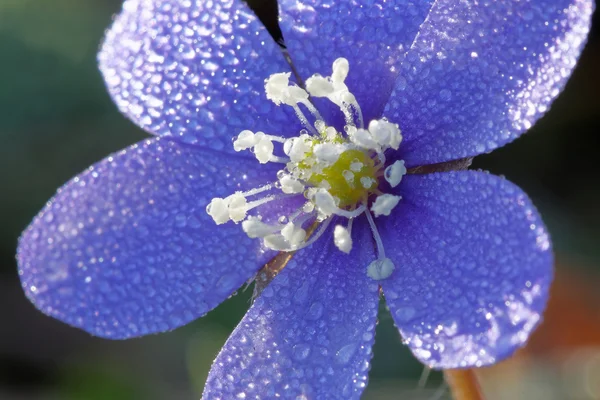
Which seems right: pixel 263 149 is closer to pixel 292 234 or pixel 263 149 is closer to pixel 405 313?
pixel 292 234

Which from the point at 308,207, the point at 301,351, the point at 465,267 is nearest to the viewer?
the point at 465,267

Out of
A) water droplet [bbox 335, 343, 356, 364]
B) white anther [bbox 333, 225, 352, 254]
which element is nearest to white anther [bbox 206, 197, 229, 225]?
white anther [bbox 333, 225, 352, 254]

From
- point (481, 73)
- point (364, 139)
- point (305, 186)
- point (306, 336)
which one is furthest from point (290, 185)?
point (481, 73)

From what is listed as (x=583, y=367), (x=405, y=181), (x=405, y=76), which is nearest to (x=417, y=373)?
(x=583, y=367)

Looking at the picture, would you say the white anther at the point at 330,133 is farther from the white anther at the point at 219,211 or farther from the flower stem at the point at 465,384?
the flower stem at the point at 465,384

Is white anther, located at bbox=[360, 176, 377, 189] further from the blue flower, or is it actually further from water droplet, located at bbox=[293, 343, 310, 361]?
water droplet, located at bbox=[293, 343, 310, 361]

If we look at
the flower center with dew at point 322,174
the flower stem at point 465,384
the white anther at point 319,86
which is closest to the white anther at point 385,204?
the flower center with dew at point 322,174
